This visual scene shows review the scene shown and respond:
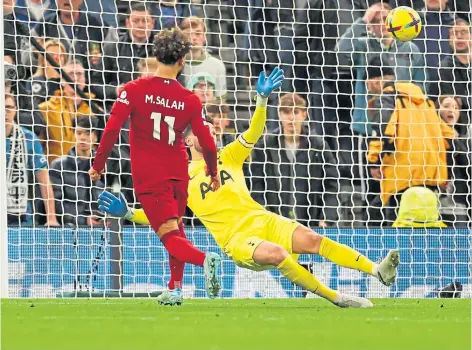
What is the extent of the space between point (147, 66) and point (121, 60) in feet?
1.06

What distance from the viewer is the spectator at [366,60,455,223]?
12914mm

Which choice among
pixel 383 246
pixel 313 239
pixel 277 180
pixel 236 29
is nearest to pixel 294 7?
pixel 236 29

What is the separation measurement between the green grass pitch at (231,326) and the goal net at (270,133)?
2.17m

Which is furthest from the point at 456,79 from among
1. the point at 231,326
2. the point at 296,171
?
the point at 231,326

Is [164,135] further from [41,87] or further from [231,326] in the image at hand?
[41,87]

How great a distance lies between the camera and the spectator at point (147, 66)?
12.5m

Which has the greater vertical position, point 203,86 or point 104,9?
point 104,9

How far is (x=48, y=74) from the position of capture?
12500 mm

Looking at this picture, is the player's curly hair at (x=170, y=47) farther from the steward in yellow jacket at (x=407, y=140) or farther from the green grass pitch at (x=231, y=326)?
the steward in yellow jacket at (x=407, y=140)

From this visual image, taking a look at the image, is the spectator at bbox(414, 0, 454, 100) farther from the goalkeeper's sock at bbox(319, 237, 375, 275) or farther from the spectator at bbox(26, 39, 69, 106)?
the goalkeeper's sock at bbox(319, 237, 375, 275)

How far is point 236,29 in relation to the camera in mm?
13375

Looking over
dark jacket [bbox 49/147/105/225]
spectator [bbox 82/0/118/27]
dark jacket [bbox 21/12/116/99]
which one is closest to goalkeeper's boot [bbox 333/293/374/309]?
dark jacket [bbox 49/147/105/225]

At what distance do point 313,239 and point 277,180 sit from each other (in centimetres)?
345

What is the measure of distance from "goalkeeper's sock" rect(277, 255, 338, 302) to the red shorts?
92 cm
